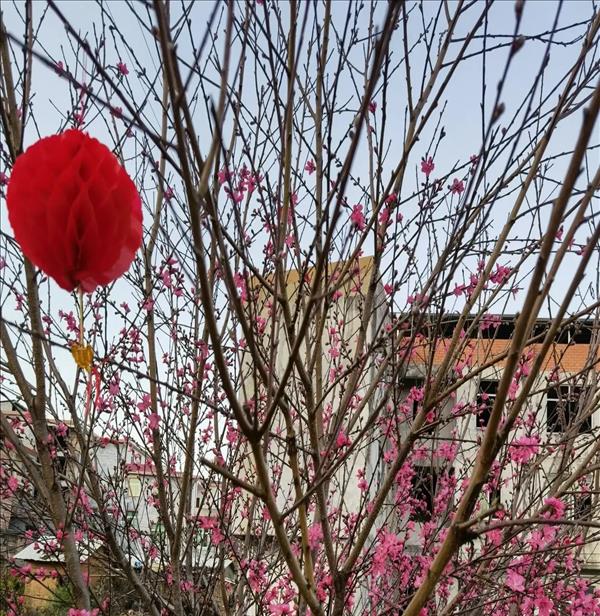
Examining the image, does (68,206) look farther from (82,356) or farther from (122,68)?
(122,68)

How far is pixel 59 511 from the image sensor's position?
2.05 m

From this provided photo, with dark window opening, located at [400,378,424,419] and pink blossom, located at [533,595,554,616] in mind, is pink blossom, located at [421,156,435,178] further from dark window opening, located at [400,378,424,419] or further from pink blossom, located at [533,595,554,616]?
pink blossom, located at [533,595,554,616]

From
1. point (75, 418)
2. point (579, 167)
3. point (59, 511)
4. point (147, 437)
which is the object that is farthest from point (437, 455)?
point (579, 167)

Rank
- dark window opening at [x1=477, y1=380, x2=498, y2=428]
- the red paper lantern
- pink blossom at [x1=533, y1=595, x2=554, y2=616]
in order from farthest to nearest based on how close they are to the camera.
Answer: pink blossom at [x1=533, y1=595, x2=554, y2=616] < dark window opening at [x1=477, y1=380, x2=498, y2=428] < the red paper lantern

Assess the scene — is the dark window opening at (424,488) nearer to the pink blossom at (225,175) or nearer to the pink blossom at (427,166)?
the pink blossom at (427,166)

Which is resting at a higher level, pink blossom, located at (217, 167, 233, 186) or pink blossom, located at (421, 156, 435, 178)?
pink blossom, located at (421, 156, 435, 178)

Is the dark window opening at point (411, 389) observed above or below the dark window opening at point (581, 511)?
above

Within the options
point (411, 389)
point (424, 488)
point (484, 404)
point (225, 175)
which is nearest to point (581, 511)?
point (484, 404)

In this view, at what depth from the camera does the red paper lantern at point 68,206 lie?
117 centimetres

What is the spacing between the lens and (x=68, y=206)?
3.85 feet

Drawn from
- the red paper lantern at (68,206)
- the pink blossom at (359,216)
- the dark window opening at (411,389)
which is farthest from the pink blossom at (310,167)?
the red paper lantern at (68,206)

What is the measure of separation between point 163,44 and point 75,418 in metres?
2.13

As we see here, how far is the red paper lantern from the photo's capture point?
1.17 meters

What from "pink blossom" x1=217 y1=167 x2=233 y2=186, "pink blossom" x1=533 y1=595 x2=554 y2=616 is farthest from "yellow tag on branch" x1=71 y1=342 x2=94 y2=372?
"pink blossom" x1=533 y1=595 x2=554 y2=616
